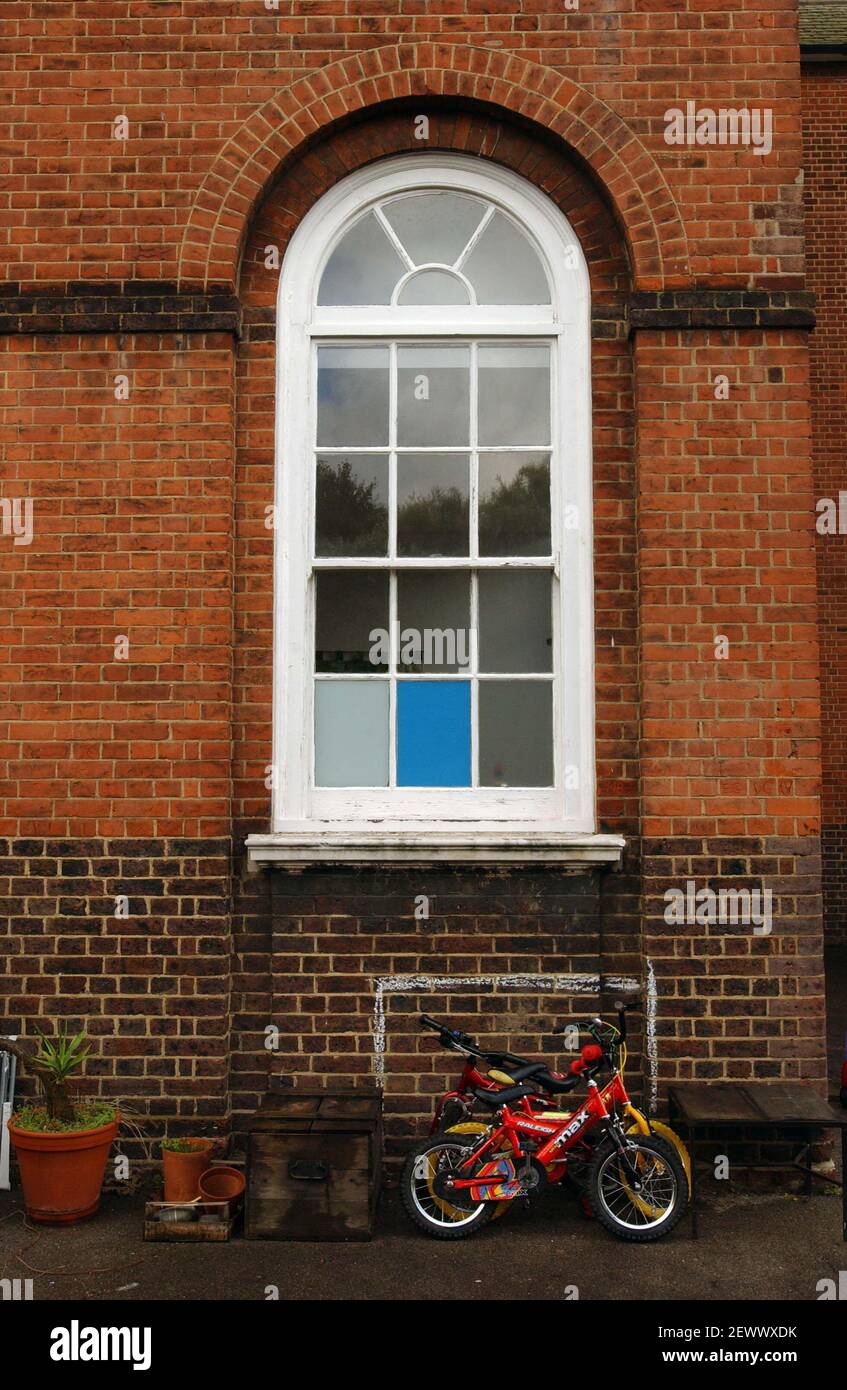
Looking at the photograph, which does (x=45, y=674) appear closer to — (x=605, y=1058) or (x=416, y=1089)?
(x=416, y=1089)

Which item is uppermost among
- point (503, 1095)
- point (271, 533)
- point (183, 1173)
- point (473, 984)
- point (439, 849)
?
point (271, 533)

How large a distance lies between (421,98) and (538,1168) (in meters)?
4.89

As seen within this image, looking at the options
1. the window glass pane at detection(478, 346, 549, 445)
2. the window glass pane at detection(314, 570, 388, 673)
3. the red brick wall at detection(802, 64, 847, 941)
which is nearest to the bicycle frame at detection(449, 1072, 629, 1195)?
the window glass pane at detection(314, 570, 388, 673)

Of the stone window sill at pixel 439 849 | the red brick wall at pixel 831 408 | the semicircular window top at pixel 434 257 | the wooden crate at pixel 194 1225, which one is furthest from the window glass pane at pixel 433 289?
the red brick wall at pixel 831 408

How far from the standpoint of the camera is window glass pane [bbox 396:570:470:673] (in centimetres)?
544

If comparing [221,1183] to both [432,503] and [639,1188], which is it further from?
[432,503]

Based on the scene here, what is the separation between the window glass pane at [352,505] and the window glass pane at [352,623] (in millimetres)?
141

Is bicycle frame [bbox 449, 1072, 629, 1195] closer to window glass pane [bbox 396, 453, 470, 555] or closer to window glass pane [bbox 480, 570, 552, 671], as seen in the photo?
window glass pane [bbox 480, 570, 552, 671]

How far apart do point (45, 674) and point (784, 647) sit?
3478 millimetres

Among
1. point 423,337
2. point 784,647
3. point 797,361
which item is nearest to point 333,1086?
point 784,647

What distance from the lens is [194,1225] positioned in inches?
174

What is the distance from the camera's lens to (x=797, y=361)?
209 inches

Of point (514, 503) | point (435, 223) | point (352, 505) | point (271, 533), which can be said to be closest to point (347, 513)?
point (352, 505)

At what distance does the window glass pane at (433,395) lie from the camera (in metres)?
5.55
